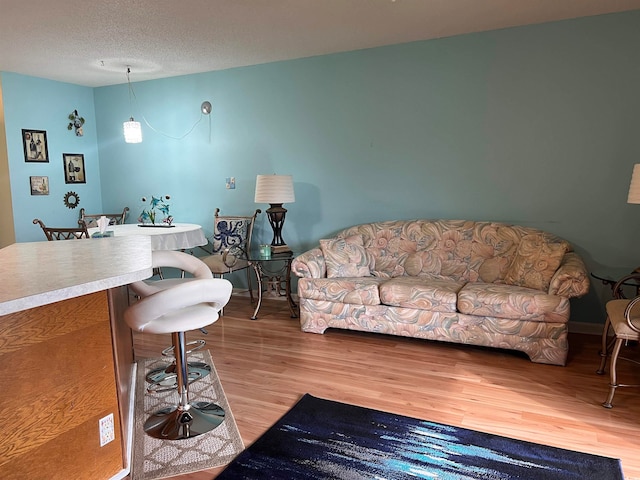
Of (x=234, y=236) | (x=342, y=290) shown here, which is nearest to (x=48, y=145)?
A: (x=234, y=236)

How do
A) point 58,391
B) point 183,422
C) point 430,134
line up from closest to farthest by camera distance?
1. point 58,391
2. point 183,422
3. point 430,134

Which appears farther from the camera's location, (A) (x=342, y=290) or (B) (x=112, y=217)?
(B) (x=112, y=217)

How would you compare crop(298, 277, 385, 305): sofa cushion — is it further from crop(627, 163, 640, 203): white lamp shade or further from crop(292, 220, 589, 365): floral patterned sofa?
crop(627, 163, 640, 203): white lamp shade

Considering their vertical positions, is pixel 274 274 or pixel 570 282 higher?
pixel 570 282

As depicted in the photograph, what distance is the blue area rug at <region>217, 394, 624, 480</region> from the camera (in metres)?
2.14

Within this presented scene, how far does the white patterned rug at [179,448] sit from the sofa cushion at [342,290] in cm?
132

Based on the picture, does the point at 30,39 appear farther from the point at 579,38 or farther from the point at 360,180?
the point at 579,38

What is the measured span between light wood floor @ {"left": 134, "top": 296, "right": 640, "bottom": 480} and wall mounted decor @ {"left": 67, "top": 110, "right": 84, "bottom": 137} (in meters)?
3.27

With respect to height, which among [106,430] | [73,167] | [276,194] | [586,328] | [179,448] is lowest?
[179,448]

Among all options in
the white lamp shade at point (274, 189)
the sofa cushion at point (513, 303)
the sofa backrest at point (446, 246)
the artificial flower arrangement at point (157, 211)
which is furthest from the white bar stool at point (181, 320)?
the artificial flower arrangement at point (157, 211)

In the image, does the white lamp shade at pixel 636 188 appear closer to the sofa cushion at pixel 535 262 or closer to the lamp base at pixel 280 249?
the sofa cushion at pixel 535 262

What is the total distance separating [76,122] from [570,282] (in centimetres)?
577

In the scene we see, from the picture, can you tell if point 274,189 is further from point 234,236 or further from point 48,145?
point 48,145

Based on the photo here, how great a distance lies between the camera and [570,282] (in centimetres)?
327
